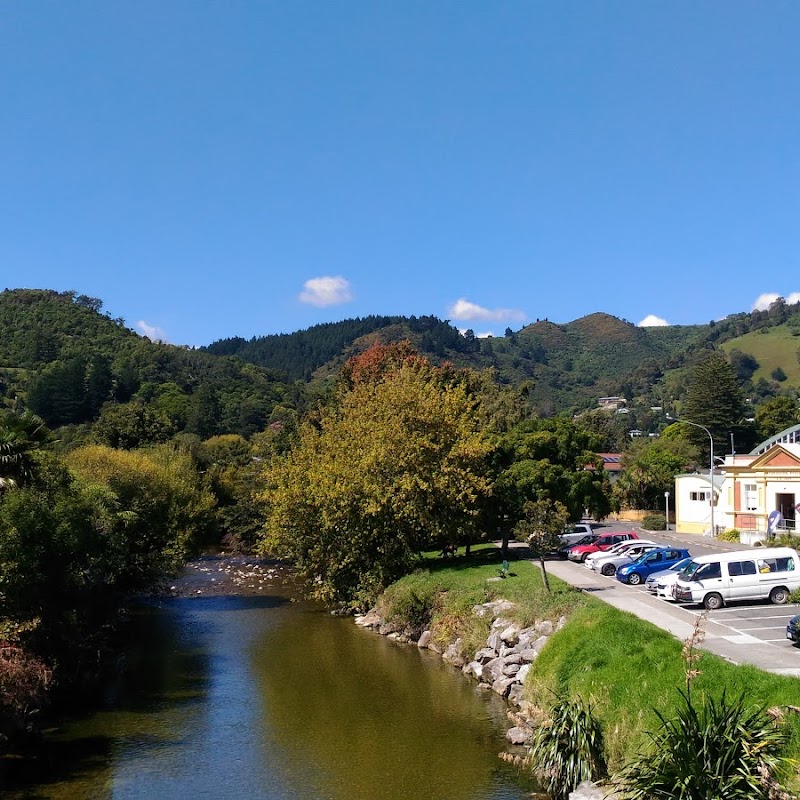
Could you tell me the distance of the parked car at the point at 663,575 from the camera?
99.9 feet

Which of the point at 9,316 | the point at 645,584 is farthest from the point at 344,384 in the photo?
the point at 9,316

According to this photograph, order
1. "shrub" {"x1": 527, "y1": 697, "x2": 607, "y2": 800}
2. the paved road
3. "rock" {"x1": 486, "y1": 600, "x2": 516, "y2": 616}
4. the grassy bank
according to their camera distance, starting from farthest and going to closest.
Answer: "rock" {"x1": 486, "y1": 600, "x2": 516, "y2": 616}, the paved road, "shrub" {"x1": 527, "y1": 697, "x2": 607, "y2": 800}, the grassy bank

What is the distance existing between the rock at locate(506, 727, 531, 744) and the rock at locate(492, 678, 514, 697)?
372cm

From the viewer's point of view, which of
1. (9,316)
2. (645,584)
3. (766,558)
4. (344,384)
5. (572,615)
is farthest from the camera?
(9,316)

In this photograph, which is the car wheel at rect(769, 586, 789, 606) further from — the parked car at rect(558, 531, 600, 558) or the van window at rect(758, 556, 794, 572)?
the parked car at rect(558, 531, 600, 558)

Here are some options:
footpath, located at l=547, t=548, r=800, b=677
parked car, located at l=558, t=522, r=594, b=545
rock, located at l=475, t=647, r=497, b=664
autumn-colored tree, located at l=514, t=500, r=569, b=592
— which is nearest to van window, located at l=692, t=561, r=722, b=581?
footpath, located at l=547, t=548, r=800, b=677

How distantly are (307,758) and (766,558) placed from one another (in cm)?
1811

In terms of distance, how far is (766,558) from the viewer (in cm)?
2806

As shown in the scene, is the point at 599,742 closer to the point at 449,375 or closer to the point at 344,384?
the point at 449,375

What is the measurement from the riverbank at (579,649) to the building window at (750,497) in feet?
73.4

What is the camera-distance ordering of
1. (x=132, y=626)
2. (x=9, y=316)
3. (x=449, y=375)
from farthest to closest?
1. (x=9, y=316)
2. (x=449, y=375)
3. (x=132, y=626)

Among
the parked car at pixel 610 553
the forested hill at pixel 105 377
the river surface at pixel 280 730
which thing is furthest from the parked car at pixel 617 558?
the forested hill at pixel 105 377

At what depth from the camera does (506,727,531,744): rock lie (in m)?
20.0

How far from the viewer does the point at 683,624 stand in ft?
79.3
